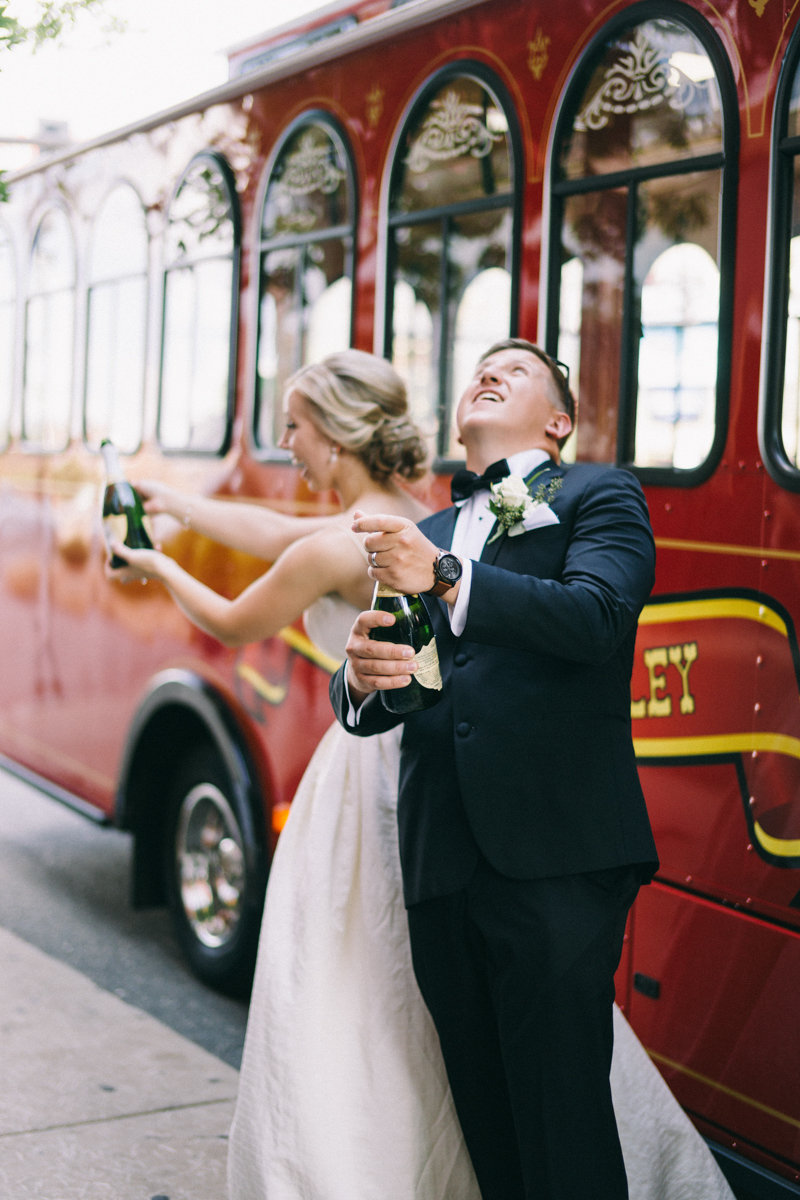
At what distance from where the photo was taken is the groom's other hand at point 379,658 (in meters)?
2.19

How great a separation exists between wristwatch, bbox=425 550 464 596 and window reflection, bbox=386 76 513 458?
1.39 meters

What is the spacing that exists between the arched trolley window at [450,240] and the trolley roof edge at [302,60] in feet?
0.55

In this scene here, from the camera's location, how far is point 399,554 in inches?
80.7

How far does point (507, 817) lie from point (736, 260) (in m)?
1.26

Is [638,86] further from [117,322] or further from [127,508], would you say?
[117,322]

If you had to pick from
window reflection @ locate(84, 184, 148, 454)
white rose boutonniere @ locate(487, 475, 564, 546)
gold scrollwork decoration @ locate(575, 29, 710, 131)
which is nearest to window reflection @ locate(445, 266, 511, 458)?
gold scrollwork decoration @ locate(575, 29, 710, 131)

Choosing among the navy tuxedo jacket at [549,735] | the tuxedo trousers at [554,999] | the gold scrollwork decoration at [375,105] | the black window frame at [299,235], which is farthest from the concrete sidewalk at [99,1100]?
the gold scrollwork decoration at [375,105]

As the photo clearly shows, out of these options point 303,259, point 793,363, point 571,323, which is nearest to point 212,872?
point 303,259

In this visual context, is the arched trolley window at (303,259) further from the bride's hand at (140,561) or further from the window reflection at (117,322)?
the bride's hand at (140,561)

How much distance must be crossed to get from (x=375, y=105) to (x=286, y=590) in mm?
1607

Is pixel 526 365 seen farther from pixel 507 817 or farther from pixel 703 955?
pixel 703 955

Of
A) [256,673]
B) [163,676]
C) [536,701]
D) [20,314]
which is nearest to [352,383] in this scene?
[536,701]

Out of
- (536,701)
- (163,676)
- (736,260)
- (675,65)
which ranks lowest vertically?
(163,676)

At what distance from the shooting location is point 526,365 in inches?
98.3
